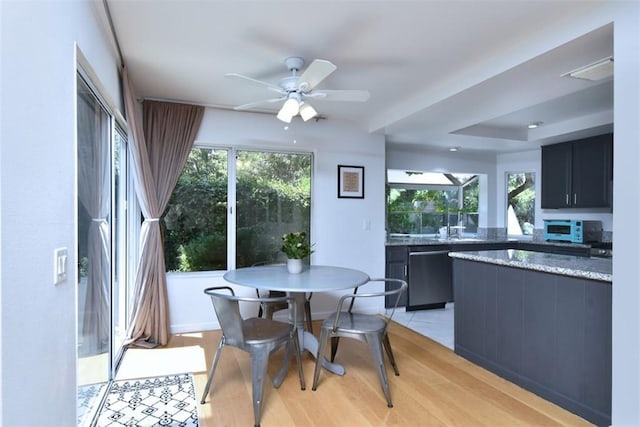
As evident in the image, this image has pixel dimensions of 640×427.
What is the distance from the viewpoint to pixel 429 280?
4.82 m

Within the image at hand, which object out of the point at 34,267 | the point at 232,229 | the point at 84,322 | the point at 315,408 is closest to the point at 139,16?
the point at 34,267

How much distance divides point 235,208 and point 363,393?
7.71ft

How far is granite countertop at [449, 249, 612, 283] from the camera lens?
2209mm

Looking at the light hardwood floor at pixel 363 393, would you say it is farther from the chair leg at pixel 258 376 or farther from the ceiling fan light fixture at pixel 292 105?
the ceiling fan light fixture at pixel 292 105

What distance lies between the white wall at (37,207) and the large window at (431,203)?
4.52 m

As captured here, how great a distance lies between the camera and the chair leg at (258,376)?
85.3 inches

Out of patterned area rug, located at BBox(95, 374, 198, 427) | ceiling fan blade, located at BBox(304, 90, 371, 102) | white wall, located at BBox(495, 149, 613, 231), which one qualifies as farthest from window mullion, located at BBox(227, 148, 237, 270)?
white wall, located at BBox(495, 149, 613, 231)

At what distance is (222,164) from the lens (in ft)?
13.3

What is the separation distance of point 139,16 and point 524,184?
5.70 meters

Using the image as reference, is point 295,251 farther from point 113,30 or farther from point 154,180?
point 113,30

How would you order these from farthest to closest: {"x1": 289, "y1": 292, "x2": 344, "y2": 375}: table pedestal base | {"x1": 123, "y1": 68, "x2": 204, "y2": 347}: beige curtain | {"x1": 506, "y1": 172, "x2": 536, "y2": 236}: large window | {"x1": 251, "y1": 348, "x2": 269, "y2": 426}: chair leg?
{"x1": 506, "y1": 172, "x2": 536, "y2": 236}: large window
{"x1": 123, "y1": 68, "x2": 204, "y2": 347}: beige curtain
{"x1": 289, "y1": 292, "x2": 344, "y2": 375}: table pedestal base
{"x1": 251, "y1": 348, "x2": 269, "y2": 426}: chair leg

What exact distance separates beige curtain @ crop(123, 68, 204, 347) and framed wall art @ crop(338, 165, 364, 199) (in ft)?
5.68

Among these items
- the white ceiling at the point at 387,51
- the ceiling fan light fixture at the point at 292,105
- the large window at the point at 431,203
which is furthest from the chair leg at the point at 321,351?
the large window at the point at 431,203

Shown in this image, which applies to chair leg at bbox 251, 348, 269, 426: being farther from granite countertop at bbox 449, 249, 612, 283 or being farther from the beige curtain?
granite countertop at bbox 449, 249, 612, 283
